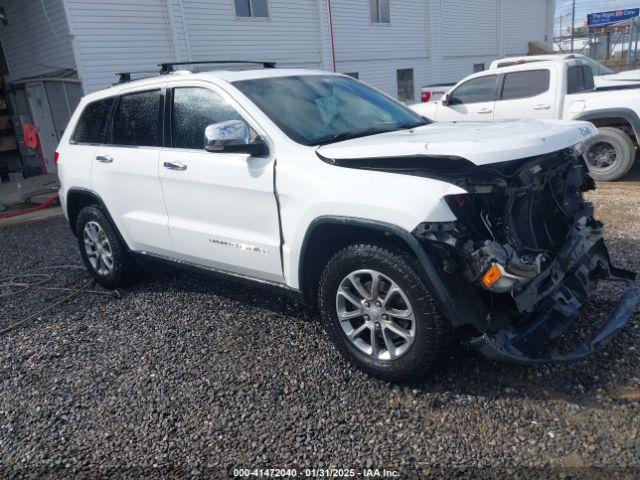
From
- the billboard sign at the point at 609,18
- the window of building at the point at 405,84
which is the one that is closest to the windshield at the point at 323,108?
the window of building at the point at 405,84

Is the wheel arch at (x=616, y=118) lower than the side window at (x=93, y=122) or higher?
lower

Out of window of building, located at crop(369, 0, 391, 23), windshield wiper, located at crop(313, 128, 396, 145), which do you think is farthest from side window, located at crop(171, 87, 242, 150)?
window of building, located at crop(369, 0, 391, 23)

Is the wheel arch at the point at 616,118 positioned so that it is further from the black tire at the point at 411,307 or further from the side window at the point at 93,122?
the side window at the point at 93,122

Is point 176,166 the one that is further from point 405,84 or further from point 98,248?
point 405,84

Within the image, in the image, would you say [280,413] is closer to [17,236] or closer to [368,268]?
[368,268]

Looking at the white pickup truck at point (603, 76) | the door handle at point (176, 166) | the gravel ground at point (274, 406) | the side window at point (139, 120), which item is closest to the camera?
the gravel ground at point (274, 406)

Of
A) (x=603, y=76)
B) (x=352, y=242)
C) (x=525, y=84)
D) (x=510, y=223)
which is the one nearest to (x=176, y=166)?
(x=352, y=242)

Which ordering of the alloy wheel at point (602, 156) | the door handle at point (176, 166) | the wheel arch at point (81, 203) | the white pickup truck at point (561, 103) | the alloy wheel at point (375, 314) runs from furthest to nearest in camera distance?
the alloy wheel at point (602, 156)
the white pickup truck at point (561, 103)
the wheel arch at point (81, 203)
the door handle at point (176, 166)
the alloy wheel at point (375, 314)

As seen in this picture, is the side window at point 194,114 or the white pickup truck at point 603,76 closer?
the side window at point 194,114

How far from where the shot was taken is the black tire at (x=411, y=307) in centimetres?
287

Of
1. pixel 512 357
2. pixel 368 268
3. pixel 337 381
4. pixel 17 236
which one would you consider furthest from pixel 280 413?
pixel 17 236

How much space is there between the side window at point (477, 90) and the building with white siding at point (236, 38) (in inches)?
256

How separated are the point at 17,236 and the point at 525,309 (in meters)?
7.68

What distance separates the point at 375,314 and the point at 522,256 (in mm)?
865
